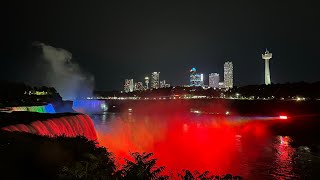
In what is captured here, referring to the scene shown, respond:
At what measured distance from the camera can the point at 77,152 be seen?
15438 mm

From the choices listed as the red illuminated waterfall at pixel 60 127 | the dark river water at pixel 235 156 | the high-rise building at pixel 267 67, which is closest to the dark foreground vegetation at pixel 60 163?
the red illuminated waterfall at pixel 60 127

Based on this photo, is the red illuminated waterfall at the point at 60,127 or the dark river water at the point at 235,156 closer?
the red illuminated waterfall at the point at 60,127

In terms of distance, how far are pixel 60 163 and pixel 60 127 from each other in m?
12.7

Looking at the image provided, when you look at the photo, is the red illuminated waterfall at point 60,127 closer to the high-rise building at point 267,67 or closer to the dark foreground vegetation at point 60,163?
the dark foreground vegetation at point 60,163

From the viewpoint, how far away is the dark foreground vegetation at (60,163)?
9.59 metres

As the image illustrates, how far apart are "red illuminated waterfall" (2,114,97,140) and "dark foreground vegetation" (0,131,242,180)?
480 cm

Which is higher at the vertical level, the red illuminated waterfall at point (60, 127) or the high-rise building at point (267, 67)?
the high-rise building at point (267, 67)

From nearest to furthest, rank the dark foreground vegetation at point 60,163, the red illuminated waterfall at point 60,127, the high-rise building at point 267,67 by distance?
the dark foreground vegetation at point 60,163
the red illuminated waterfall at point 60,127
the high-rise building at point 267,67

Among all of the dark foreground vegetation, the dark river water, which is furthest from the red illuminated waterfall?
the dark foreground vegetation

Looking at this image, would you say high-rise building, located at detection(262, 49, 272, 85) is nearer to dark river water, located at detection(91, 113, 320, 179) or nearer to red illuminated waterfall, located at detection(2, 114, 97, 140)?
dark river water, located at detection(91, 113, 320, 179)

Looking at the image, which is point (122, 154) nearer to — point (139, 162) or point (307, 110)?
point (139, 162)

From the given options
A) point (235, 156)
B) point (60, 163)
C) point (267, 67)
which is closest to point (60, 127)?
point (60, 163)

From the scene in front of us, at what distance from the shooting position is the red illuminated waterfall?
827 inches

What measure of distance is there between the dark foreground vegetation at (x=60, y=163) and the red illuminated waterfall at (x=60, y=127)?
15.7 feet
